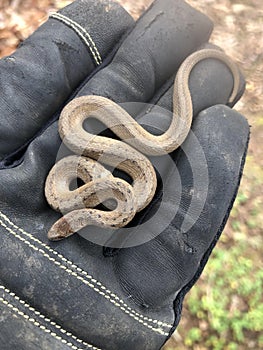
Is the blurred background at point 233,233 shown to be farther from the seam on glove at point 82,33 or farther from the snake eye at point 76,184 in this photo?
the seam on glove at point 82,33

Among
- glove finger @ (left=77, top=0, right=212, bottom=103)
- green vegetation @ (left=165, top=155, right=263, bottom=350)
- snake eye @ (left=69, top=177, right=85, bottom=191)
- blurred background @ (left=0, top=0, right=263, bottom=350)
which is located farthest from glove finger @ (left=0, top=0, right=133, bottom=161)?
green vegetation @ (left=165, top=155, right=263, bottom=350)

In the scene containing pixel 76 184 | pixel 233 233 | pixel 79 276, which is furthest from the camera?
pixel 233 233

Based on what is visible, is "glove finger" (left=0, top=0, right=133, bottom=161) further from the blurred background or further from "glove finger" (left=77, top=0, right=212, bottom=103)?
the blurred background

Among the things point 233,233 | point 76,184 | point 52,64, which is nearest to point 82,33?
point 52,64

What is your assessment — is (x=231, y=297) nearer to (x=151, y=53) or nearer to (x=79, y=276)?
(x=79, y=276)

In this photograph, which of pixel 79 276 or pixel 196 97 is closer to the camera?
pixel 79 276

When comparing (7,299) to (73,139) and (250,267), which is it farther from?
(250,267)

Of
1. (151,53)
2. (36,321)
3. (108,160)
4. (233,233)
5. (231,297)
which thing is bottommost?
(231,297)
